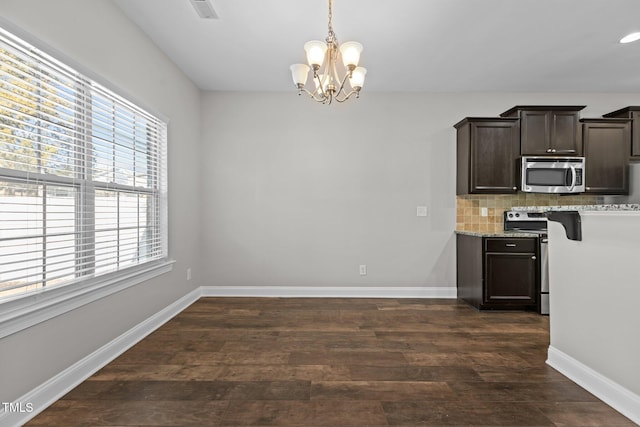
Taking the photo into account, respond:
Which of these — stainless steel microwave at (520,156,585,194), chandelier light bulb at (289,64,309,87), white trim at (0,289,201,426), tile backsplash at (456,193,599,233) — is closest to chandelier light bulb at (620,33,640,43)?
stainless steel microwave at (520,156,585,194)

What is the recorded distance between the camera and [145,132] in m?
2.94

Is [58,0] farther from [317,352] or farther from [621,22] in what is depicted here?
[621,22]

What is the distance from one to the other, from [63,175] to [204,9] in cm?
153

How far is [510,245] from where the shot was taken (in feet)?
11.8

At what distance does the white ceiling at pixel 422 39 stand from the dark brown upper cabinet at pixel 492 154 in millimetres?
517

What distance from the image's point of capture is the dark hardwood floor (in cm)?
176

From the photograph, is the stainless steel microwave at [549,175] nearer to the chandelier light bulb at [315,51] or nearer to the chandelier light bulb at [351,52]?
the chandelier light bulb at [351,52]

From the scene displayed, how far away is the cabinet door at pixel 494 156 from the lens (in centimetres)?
381

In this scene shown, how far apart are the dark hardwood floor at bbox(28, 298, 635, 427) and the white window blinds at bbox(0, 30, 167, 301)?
773mm

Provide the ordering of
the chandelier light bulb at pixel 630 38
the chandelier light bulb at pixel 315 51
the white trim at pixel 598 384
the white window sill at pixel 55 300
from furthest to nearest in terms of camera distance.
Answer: the chandelier light bulb at pixel 630 38
the chandelier light bulb at pixel 315 51
the white trim at pixel 598 384
the white window sill at pixel 55 300

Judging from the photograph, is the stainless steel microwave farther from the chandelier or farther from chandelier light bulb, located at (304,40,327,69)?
chandelier light bulb, located at (304,40,327,69)

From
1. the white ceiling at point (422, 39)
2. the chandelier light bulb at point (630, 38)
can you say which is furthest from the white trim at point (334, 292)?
the chandelier light bulb at point (630, 38)

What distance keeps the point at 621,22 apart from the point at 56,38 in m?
3.98

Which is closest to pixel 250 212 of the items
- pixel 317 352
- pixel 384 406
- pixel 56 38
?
pixel 317 352
